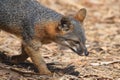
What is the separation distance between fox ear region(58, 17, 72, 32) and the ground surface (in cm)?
80

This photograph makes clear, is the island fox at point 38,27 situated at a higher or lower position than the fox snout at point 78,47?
higher

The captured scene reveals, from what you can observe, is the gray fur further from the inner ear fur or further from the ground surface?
the ground surface

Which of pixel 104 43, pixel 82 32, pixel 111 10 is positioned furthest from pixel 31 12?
pixel 111 10

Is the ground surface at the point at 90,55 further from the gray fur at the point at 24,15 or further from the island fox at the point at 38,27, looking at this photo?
the gray fur at the point at 24,15

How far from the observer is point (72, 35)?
7141mm

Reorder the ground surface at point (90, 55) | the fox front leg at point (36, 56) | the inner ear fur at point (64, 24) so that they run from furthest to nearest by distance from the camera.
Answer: the ground surface at point (90, 55) → the fox front leg at point (36, 56) → the inner ear fur at point (64, 24)

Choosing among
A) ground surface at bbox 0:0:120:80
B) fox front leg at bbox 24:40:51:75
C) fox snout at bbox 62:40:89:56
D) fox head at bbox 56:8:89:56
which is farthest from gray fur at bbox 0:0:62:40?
ground surface at bbox 0:0:120:80

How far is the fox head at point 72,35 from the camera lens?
7.09m

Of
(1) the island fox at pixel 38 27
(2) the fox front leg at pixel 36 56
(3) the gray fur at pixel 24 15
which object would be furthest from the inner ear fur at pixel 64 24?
(2) the fox front leg at pixel 36 56

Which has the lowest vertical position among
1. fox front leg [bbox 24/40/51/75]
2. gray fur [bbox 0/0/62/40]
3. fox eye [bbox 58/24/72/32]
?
fox front leg [bbox 24/40/51/75]

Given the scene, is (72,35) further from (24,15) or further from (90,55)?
(90,55)

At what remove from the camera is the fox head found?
7086 millimetres

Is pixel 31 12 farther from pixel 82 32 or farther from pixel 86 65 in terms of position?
pixel 86 65

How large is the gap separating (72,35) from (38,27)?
60 centimetres
